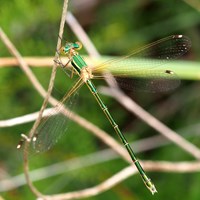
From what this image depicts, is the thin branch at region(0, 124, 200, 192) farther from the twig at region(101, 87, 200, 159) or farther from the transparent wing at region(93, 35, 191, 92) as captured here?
the transparent wing at region(93, 35, 191, 92)

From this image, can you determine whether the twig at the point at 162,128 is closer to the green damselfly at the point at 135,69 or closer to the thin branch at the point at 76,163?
the green damselfly at the point at 135,69

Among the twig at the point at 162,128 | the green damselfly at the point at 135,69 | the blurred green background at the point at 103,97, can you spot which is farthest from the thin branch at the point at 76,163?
the green damselfly at the point at 135,69

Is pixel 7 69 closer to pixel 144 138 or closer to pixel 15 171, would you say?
pixel 15 171

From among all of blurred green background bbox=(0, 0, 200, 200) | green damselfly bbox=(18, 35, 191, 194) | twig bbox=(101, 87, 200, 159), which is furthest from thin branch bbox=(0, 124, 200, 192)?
green damselfly bbox=(18, 35, 191, 194)

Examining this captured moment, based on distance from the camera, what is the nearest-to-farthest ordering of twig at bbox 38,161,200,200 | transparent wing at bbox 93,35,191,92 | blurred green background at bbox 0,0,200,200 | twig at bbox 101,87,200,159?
twig at bbox 38,161,200,200
transparent wing at bbox 93,35,191,92
twig at bbox 101,87,200,159
blurred green background at bbox 0,0,200,200

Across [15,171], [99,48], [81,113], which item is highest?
[99,48]

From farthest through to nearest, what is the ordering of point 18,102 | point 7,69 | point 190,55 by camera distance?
point 190,55
point 18,102
point 7,69

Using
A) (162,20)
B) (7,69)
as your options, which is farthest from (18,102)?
(162,20)
